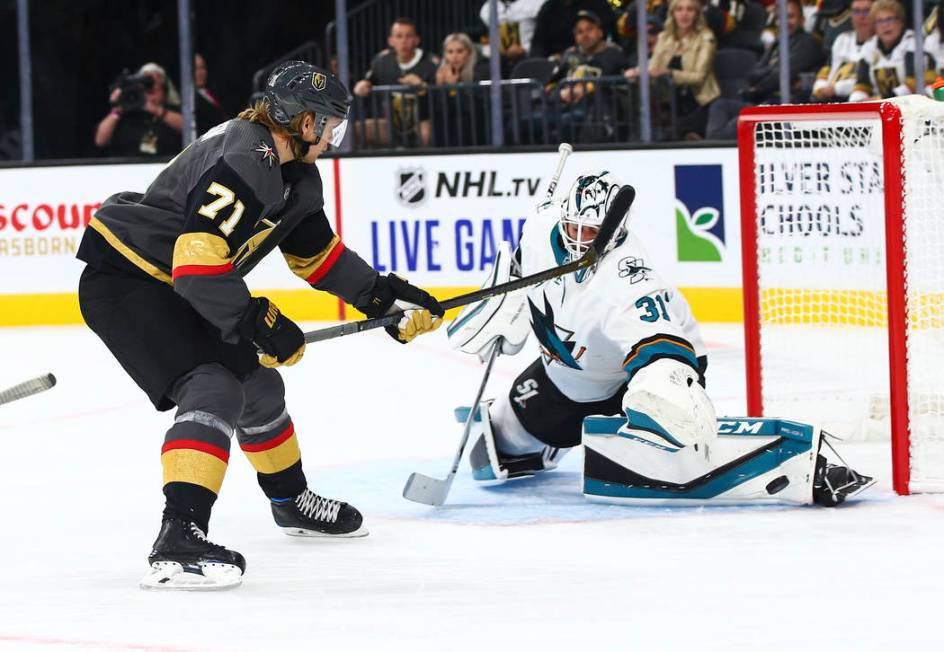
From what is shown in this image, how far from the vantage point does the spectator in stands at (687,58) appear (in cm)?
726

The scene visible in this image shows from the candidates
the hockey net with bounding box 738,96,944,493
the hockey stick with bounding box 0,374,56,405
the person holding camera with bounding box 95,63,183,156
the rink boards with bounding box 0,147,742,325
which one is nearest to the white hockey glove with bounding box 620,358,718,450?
the hockey net with bounding box 738,96,944,493

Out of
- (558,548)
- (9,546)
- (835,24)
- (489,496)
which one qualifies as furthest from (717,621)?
(835,24)

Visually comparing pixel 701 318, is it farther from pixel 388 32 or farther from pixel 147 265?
pixel 147 265

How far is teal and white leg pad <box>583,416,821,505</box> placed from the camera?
3.47 meters

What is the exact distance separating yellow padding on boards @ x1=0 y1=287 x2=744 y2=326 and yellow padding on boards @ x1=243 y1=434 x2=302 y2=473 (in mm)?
3712

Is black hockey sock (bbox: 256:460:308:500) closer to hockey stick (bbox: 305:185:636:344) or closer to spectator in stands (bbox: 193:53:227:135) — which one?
hockey stick (bbox: 305:185:636:344)

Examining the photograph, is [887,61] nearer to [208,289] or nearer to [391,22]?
[391,22]

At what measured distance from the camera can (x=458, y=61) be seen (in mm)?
7477

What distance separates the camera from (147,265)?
9.75 ft

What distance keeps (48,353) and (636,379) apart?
3.85 meters

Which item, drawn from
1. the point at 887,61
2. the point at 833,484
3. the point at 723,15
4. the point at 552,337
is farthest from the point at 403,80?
the point at 833,484

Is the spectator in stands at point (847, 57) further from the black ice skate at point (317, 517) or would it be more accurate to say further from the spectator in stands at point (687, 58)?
the black ice skate at point (317, 517)

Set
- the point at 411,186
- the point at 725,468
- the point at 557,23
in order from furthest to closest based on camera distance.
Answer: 1. the point at 557,23
2. the point at 411,186
3. the point at 725,468

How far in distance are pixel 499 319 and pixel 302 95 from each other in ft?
3.31
